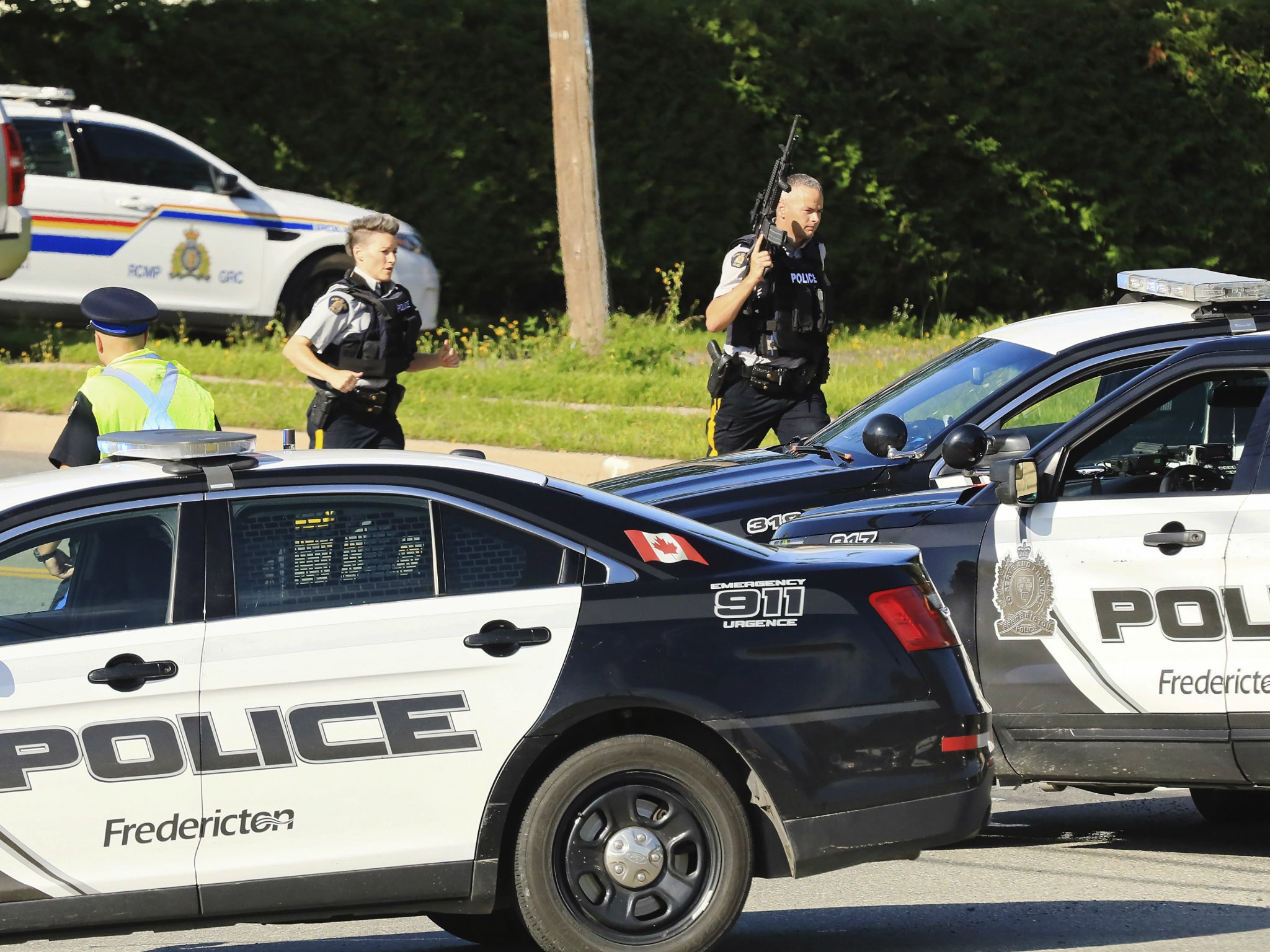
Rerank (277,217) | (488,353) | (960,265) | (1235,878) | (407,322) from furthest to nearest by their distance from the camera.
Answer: (960,265), (488,353), (277,217), (407,322), (1235,878)

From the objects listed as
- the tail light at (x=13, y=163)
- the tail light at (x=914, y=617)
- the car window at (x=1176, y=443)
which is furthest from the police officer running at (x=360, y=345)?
the tail light at (x=13, y=163)

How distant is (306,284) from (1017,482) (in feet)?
33.3

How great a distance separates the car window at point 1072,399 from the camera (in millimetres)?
7277

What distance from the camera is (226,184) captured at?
48.5ft

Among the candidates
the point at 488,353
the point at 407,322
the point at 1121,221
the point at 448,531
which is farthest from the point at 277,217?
the point at 448,531

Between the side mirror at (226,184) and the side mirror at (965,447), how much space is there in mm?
9387

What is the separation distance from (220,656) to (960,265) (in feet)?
50.3

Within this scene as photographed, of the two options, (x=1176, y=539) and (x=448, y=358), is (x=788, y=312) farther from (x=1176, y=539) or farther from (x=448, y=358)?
(x=1176, y=539)

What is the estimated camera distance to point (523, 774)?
455 cm

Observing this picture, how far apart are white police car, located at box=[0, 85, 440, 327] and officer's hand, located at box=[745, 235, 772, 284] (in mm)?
6016

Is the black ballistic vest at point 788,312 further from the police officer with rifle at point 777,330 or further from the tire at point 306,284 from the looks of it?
the tire at point 306,284

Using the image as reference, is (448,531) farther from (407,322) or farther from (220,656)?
(407,322)

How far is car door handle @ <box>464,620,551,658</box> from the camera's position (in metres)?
4.55

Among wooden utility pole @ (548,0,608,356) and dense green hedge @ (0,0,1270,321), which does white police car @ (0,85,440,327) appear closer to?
wooden utility pole @ (548,0,608,356)
